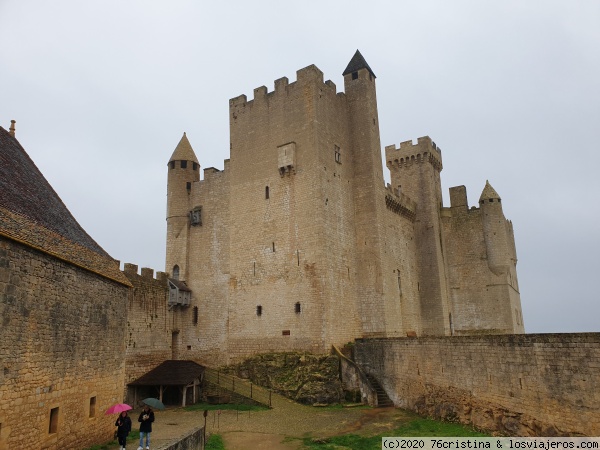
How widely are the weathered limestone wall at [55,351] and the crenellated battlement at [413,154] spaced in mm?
23906

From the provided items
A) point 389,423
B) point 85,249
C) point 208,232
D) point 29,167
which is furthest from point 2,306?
point 208,232

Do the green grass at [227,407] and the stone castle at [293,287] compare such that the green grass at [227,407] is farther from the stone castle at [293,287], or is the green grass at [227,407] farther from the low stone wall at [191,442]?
the low stone wall at [191,442]

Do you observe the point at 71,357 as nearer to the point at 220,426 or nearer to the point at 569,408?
the point at 220,426

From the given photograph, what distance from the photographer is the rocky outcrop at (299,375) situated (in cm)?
1953

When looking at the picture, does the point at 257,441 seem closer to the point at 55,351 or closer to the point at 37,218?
the point at 55,351

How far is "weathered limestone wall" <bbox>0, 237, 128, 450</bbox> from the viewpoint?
30.0 ft

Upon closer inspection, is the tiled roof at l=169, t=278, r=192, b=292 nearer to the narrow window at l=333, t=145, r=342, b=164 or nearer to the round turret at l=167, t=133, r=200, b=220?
the round turret at l=167, t=133, r=200, b=220

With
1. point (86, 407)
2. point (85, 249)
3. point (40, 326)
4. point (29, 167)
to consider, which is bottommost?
point (86, 407)

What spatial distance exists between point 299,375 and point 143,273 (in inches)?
379

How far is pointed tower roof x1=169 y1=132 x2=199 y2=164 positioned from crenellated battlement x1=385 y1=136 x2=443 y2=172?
44.4 feet

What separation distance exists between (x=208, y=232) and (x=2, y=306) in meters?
17.9

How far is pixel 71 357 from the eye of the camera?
36.9 ft

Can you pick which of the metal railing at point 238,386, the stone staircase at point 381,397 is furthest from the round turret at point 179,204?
the stone staircase at point 381,397

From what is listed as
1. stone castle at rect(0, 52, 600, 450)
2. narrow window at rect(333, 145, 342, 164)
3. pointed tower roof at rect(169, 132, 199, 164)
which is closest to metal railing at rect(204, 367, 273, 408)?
stone castle at rect(0, 52, 600, 450)
